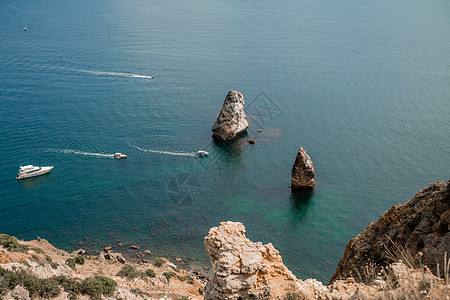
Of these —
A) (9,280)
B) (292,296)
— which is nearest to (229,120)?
(9,280)

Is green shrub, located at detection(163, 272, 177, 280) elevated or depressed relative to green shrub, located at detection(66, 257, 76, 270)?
depressed

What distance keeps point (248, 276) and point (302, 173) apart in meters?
39.4

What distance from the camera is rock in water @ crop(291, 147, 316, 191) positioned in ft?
192

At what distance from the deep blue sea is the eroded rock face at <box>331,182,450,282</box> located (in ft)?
73.4

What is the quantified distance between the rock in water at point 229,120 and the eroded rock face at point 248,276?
5300 centimetres

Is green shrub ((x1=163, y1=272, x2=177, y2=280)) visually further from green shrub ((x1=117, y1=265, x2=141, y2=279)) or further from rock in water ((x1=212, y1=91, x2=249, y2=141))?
rock in water ((x1=212, y1=91, x2=249, y2=141))

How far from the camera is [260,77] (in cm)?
10562

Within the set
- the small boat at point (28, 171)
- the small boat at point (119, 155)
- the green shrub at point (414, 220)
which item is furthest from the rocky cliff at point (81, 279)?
the small boat at point (119, 155)

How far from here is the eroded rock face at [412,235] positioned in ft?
63.5

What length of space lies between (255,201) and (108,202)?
23.9 m

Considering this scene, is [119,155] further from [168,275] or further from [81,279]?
[81,279]

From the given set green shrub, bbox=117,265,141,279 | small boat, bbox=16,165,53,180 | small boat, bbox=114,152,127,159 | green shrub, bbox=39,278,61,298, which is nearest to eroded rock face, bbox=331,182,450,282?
green shrub, bbox=117,265,141,279

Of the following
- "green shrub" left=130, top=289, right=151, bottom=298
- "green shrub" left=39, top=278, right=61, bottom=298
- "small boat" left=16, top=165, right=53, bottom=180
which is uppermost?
"green shrub" left=39, top=278, right=61, bottom=298

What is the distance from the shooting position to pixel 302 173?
193 feet
